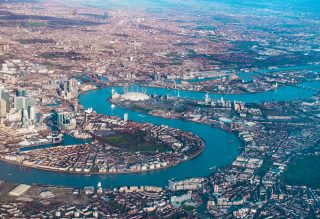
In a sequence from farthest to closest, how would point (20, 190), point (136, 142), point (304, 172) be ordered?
point (136, 142) → point (304, 172) → point (20, 190)

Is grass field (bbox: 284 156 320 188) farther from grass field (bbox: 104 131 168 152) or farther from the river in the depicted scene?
grass field (bbox: 104 131 168 152)

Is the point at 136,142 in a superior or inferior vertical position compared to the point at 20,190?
inferior

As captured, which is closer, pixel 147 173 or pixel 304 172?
pixel 147 173

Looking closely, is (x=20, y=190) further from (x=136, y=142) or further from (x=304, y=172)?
(x=304, y=172)

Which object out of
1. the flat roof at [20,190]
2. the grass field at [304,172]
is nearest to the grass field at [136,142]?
the grass field at [304,172]

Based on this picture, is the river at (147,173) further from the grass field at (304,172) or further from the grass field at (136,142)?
the grass field at (304,172)

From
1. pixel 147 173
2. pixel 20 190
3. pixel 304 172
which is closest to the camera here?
pixel 20 190

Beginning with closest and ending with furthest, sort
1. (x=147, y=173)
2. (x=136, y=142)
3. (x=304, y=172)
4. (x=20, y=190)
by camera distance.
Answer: (x=20, y=190) → (x=147, y=173) → (x=304, y=172) → (x=136, y=142)

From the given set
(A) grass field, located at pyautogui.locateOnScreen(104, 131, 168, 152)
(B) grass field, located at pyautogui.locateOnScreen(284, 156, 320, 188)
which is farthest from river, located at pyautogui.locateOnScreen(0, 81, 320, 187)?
(B) grass field, located at pyautogui.locateOnScreen(284, 156, 320, 188)

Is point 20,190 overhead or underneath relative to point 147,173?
overhead

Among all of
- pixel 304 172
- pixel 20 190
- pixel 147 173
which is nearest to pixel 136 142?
pixel 147 173

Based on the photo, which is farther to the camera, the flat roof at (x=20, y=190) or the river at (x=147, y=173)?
the river at (x=147, y=173)
